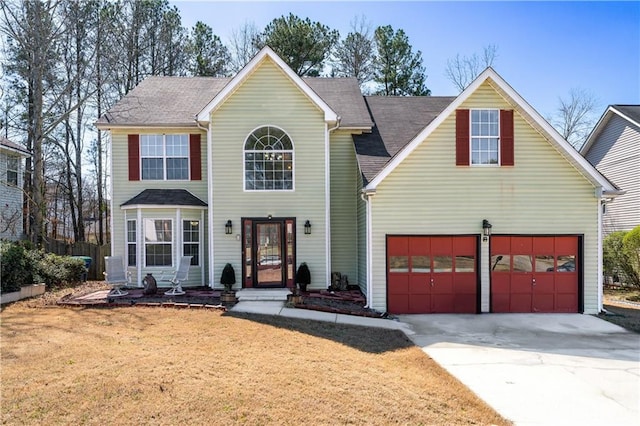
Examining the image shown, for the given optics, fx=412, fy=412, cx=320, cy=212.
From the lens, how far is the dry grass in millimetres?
4941

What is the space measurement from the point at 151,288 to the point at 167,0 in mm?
20914

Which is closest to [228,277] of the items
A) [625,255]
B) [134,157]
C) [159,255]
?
[159,255]

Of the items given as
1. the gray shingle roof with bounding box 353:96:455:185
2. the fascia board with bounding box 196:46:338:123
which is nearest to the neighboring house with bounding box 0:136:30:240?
the fascia board with bounding box 196:46:338:123

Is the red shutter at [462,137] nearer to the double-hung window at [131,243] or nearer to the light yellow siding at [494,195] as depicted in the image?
the light yellow siding at [494,195]

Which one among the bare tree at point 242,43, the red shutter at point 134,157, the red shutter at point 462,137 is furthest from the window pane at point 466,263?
the bare tree at point 242,43

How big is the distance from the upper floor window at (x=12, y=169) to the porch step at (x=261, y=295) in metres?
14.7

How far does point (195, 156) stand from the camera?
551 inches

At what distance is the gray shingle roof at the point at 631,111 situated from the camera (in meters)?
18.5

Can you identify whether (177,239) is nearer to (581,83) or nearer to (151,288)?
(151,288)

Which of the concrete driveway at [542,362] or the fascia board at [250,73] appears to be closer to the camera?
the concrete driveway at [542,362]

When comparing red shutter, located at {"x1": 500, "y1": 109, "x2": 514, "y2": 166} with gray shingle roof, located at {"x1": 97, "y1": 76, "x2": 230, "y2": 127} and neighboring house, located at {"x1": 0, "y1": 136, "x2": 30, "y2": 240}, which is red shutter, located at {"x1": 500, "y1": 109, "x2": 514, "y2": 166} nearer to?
gray shingle roof, located at {"x1": 97, "y1": 76, "x2": 230, "y2": 127}

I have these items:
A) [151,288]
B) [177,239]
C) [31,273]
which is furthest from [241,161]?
[31,273]

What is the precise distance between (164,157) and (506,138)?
35.7ft

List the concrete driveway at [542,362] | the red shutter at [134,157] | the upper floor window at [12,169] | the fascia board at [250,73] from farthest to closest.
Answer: the upper floor window at [12,169], the red shutter at [134,157], the fascia board at [250,73], the concrete driveway at [542,362]
